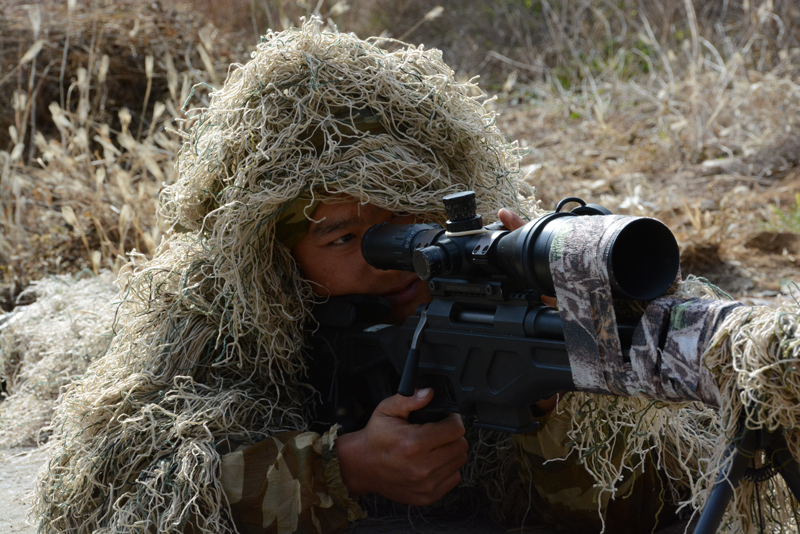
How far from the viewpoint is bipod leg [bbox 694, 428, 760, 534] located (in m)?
1.12

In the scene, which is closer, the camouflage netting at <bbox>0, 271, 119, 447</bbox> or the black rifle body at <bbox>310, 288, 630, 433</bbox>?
the black rifle body at <bbox>310, 288, 630, 433</bbox>

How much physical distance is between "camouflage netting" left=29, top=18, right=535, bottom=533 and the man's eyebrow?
0.19 ft

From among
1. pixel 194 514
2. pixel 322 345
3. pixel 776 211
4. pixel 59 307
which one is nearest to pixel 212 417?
pixel 194 514

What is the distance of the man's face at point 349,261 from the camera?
1.86 m

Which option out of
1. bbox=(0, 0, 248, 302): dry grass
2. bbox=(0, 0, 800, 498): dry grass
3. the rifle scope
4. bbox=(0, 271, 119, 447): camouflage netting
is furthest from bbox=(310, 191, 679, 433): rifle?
bbox=(0, 0, 248, 302): dry grass

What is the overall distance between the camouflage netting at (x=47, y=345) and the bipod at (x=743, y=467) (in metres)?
1.95

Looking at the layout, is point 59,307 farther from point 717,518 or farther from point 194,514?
point 717,518

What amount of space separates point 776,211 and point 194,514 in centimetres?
335

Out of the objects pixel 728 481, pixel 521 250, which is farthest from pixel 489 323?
pixel 728 481

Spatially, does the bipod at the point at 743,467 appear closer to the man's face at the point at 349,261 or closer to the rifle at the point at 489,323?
the rifle at the point at 489,323

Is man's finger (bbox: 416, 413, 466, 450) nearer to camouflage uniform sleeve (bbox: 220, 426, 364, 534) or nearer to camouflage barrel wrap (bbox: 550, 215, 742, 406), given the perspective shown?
camouflage uniform sleeve (bbox: 220, 426, 364, 534)

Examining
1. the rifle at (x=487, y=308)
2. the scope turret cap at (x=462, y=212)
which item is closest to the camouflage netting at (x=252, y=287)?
the rifle at (x=487, y=308)

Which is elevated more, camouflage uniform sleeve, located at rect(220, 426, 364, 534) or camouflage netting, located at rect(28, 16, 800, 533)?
camouflage netting, located at rect(28, 16, 800, 533)

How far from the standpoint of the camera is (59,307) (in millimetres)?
3328
